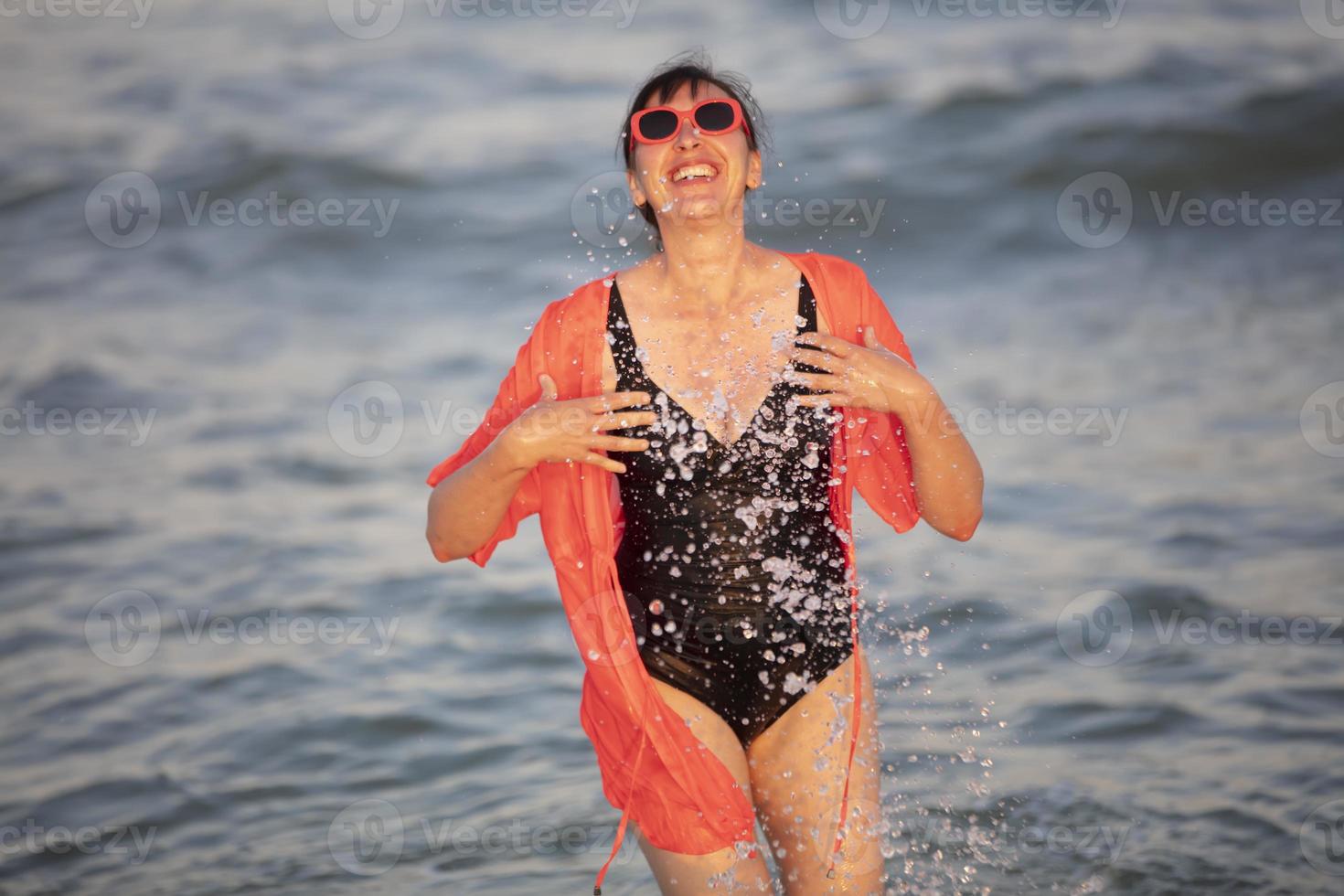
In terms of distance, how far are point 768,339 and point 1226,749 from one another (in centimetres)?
245

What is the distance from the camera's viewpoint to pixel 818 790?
10.5 ft

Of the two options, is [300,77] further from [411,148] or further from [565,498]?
[565,498]

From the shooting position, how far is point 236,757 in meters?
Answer: 5.21

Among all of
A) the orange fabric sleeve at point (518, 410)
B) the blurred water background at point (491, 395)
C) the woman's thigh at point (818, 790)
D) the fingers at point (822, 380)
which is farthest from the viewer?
the blurred water background at point (491, 395)

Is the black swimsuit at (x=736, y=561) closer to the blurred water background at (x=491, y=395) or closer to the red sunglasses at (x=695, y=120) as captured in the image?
the red sunglasses at (x=695, y=120)

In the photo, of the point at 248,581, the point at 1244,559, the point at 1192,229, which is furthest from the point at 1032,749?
the point at 1192,229

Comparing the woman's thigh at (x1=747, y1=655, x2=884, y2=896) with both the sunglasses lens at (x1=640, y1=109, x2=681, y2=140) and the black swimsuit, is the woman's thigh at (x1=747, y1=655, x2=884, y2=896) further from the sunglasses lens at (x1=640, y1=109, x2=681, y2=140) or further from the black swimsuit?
the sunglasses lens at (x1=640, y1=109, x2=681, y2=140)

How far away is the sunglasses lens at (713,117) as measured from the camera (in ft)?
10.7

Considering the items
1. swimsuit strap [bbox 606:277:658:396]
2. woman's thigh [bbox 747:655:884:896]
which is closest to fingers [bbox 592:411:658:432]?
swimsuit strap [bbox 606:277:658:396]

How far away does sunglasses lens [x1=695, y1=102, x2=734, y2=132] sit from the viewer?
326cm

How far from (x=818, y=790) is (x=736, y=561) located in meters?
0.51

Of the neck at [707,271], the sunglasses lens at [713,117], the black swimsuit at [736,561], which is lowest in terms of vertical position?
the black swimsuit at [736,561]

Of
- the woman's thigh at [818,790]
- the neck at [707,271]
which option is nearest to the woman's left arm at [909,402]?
the neck at [707,271]

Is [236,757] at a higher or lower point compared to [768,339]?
lower
